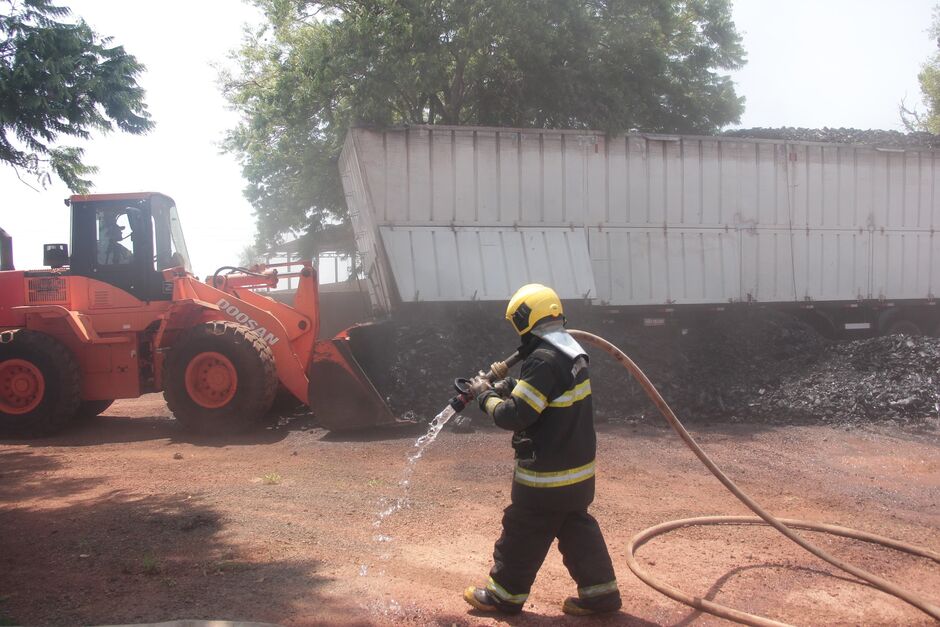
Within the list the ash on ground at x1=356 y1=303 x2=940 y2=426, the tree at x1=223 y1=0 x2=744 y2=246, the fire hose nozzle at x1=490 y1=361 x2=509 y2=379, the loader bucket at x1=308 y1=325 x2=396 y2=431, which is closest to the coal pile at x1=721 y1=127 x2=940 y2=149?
the tree at x1=223 y1=0 x2=744 y2=246

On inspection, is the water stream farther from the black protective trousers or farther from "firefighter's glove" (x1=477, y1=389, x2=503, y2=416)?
the black protective trousers

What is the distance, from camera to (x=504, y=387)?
13.4 feet

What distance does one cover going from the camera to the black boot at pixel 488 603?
388cm

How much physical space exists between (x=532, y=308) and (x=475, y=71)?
11648mm

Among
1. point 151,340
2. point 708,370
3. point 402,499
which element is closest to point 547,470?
point 402,499

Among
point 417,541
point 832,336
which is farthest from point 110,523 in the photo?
point 832,336

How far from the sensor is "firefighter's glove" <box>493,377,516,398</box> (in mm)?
4059

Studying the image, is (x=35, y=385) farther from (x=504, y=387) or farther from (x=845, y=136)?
(x=845, y=136)

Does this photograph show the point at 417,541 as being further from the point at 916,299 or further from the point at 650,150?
the point at 916,299

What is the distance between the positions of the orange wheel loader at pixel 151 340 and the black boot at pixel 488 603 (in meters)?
5.05

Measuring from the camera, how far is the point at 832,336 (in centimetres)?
1387

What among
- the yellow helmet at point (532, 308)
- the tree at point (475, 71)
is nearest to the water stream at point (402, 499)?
the yellow helmet at point (532, 308)

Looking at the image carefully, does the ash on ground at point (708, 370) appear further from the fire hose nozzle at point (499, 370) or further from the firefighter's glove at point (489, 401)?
the firefighter's glove at point (489, 401)

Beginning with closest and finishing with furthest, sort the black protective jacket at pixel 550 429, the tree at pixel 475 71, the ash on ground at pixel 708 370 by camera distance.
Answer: the black protective jacket at pixel 550 429 → the ash on ground at pixel 708 370 → the tree at pixel 475 71
